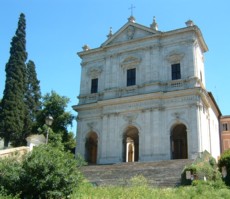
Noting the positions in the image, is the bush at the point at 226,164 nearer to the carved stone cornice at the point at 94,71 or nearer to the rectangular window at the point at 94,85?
the rectangular window at the point at 94,85

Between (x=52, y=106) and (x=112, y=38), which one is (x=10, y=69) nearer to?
(x=52, y=106)

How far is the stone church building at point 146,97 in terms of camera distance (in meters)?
28.5

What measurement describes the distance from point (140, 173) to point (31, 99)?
1867 cm

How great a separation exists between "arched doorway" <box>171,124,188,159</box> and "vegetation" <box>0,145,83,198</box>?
19029 millimetres

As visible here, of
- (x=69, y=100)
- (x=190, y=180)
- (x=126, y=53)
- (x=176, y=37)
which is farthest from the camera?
(x=69, y=100)

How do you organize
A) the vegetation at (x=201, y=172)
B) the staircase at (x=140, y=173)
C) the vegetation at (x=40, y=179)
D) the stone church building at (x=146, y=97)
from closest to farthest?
the vegetation at (x=40, y=179)
the vegetation at (x=201, y=172)
the staircase at (x=140, y=173)
the stone church building at (x=146, y=97)

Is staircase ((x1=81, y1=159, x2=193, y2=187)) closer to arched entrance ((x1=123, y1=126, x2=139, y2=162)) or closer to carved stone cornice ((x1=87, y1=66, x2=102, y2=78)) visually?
arched entrance ((x1=123, y1=126, x2=139, y2=162))

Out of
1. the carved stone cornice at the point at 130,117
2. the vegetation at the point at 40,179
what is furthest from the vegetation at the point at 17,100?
the vegetation at the point at 40,179

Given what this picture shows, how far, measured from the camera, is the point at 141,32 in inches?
1302

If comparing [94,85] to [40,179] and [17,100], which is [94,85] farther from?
[40,179]

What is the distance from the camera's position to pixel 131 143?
Answer: 127 ft

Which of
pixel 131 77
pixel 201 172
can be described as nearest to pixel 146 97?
pixel 131 77

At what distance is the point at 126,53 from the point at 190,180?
1720cm

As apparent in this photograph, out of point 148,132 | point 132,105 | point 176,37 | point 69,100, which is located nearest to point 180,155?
point 148,132
